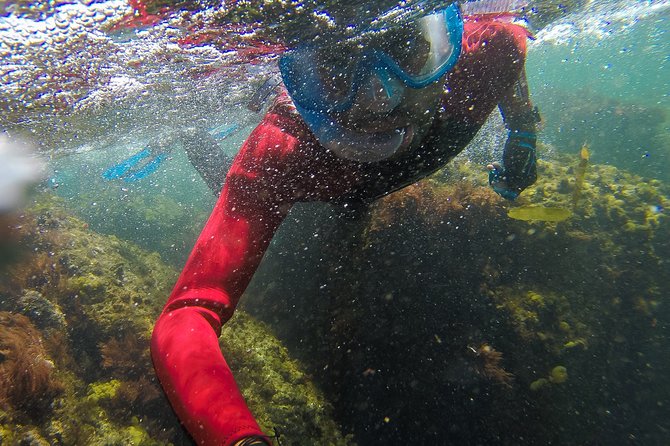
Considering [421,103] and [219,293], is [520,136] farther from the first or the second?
[219,293]

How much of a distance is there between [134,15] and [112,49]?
196 centimetres

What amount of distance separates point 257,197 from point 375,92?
1.07 metres

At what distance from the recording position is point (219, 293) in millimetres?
1963

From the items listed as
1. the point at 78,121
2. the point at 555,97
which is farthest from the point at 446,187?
the point at 555,97

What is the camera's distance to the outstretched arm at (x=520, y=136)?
3750 millimetres

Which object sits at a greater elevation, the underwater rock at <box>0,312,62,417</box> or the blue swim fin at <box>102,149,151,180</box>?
the underwater rock at <box>0,312,62,417</box>

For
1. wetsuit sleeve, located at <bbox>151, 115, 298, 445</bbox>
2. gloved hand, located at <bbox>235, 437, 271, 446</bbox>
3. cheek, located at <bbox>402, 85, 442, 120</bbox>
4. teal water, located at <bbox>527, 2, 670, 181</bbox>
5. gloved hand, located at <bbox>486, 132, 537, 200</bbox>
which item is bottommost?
teal water, located at <bbox>527, 2, 670, 181</bbox>

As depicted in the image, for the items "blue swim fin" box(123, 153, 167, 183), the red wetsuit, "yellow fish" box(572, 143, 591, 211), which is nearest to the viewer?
the red wetsuit

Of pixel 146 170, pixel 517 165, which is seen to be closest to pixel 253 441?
pixel 517 165

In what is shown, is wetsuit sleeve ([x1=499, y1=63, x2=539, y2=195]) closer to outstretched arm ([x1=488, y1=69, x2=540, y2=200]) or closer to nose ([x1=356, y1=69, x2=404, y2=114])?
outstretched arm ([x1=488, y1=69, x2=540, y2=200])

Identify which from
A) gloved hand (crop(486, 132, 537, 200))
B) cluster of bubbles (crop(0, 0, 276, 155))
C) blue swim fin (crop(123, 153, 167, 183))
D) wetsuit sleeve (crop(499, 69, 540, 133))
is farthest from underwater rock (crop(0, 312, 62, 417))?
blue swim fin (crop(123, 153, 167, 183))

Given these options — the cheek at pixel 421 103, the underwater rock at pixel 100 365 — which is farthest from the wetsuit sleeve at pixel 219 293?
the underwater rock at pixel 100 365

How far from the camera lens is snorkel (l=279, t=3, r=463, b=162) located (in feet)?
7.06

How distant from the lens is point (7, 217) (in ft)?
30.1
